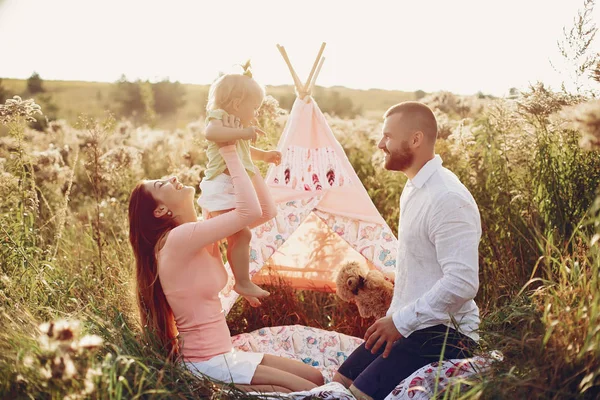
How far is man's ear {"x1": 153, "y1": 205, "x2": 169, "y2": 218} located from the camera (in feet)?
10.8

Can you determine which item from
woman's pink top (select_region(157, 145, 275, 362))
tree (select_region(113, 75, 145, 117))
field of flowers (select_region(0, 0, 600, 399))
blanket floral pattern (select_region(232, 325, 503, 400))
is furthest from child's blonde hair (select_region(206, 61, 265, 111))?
tree (select_region(113, 75, 145, 117))

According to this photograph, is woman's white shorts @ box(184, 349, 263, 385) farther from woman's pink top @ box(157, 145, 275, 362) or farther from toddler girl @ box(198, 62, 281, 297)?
toddler girl @ box(198, 62, 281, 297)

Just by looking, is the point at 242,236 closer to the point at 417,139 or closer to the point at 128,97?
the point at 417,139

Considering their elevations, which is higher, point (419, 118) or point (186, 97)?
point (186, 97)

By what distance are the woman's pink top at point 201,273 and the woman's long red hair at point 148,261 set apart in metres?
0.07

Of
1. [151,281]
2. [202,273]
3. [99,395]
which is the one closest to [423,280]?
[202,273]

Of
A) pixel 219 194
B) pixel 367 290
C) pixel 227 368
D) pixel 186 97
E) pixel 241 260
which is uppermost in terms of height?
pixel 186 97

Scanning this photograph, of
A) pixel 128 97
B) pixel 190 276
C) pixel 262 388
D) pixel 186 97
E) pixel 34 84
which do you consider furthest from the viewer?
pixel 186 97

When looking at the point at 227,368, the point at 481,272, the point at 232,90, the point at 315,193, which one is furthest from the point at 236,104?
the point at 481,272

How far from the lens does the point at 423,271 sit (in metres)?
3.31

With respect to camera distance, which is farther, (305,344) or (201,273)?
(305,344)

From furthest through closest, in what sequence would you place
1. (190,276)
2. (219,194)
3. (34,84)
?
(34,84) < (219,194) < (190,276)

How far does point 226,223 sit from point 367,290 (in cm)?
142

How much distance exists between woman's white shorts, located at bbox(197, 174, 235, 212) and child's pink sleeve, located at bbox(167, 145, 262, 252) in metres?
0.25
